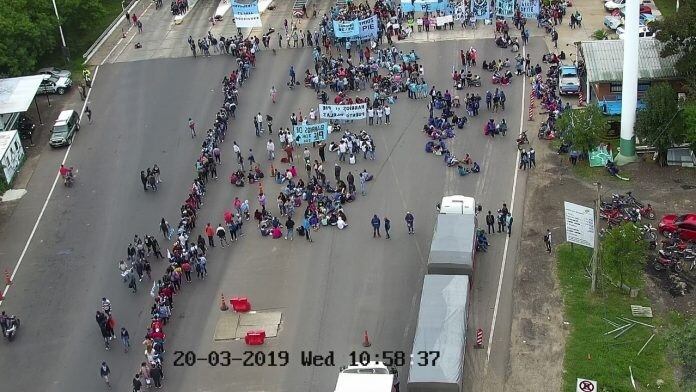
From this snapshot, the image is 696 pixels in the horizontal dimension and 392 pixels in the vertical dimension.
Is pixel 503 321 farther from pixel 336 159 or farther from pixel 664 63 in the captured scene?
pixel 664 63

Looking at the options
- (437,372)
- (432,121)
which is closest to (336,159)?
(432,121)

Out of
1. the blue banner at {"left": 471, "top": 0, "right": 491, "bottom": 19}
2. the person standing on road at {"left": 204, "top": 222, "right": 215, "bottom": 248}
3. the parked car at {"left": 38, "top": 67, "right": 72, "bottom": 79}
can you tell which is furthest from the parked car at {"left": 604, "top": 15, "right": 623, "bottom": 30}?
the parked car at {"left": 38, "top": 67, "right": 72, "bottom": 79}

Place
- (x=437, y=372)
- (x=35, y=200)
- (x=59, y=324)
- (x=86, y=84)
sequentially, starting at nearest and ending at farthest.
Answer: (x=437, y=372)
(x=59, y=324)
(x=35, y=200)
(x=86, y=84)

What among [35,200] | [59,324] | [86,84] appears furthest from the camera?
[86,84]

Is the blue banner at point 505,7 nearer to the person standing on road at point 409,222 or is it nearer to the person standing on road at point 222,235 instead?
the person standing on road at point 409,222
